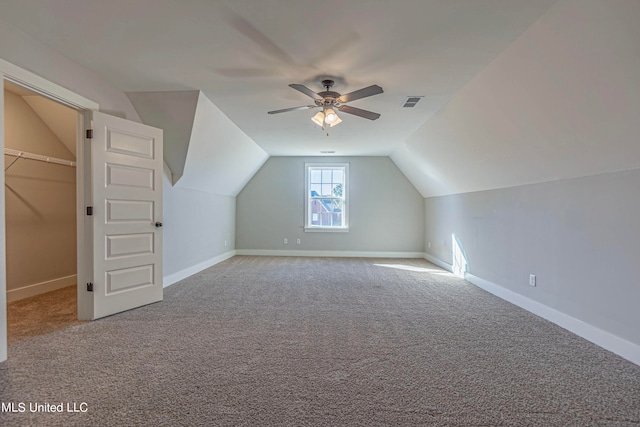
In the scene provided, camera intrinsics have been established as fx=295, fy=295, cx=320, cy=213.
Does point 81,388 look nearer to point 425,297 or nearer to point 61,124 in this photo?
point 425,297

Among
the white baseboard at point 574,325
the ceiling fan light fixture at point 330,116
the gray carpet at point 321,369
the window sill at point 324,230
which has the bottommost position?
the gray carpet at point 321,369

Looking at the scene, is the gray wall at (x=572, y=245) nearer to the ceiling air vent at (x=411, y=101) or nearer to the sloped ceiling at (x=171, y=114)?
the ceiling air vent at (x=411, y=101)

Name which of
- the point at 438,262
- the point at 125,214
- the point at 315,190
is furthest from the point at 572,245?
the point at 315,190

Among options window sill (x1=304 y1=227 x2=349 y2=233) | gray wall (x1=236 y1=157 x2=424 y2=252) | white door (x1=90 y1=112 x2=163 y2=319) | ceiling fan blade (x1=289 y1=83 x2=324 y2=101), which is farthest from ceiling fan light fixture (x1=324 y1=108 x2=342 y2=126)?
window sill (x1=304 y1=227 x2=349 y2=233)

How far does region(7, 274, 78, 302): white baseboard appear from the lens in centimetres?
349

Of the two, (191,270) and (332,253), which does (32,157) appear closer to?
(191,270)

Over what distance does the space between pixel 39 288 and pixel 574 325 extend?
601 cm

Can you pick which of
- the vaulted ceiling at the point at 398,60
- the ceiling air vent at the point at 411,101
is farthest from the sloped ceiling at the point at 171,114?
the ceiling air vent at the point at 411,101

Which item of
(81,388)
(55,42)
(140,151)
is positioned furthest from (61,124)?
(81,388)

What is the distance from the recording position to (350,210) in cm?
700

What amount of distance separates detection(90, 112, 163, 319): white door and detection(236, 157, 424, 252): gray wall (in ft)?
12.0

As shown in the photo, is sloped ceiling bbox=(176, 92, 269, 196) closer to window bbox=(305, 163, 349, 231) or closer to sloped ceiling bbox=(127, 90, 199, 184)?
sloped ceiling bbox=(127, 90, 199, 184)

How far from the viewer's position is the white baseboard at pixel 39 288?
11.4ft

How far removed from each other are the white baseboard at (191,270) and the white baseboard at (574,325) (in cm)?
444
